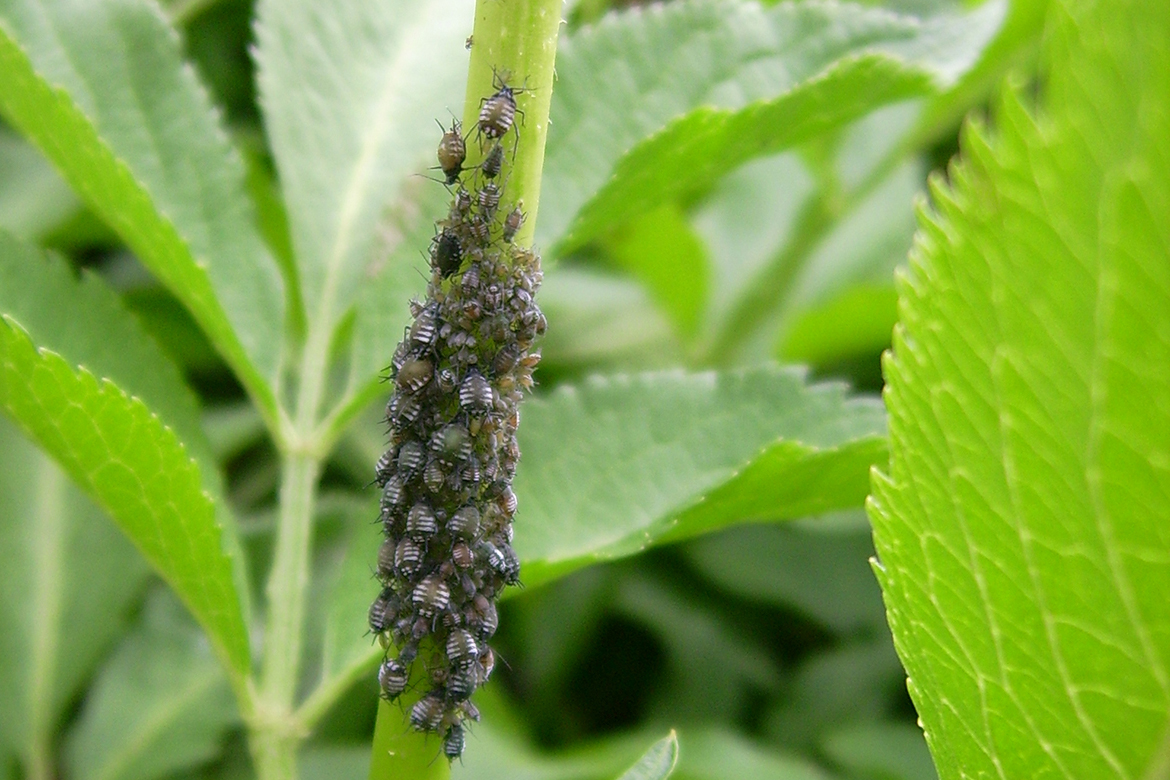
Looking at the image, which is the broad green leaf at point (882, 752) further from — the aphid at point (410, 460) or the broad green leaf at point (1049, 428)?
the aphid at point (410, 460)

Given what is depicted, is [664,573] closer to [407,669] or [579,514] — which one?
[579,514]

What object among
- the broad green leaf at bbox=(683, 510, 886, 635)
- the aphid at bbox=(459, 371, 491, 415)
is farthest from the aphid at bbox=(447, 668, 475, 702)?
the broad green leaf at bbox=(683, 510, 886, 635)

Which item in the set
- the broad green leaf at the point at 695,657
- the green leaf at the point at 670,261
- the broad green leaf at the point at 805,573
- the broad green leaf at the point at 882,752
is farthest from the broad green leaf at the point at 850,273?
the broad green leaf at the point at 882,752

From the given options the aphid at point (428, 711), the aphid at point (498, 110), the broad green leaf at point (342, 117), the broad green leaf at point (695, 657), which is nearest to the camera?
the aphid at point (498, 110)

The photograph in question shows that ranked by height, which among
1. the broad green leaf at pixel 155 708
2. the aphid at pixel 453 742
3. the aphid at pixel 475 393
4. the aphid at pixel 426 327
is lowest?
the broad green leaf at pixel 155 708

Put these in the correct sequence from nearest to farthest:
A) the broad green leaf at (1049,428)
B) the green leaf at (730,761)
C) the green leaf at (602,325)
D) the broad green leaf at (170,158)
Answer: the broad green leaf at (1049,428), the broad green leaf at (170,158), the green leaf at (730,761), the green leaf at (602,325)

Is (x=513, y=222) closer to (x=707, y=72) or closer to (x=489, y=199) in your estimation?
(x=489, y=199)

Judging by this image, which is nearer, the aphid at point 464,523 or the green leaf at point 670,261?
the aphid at point 464,523
